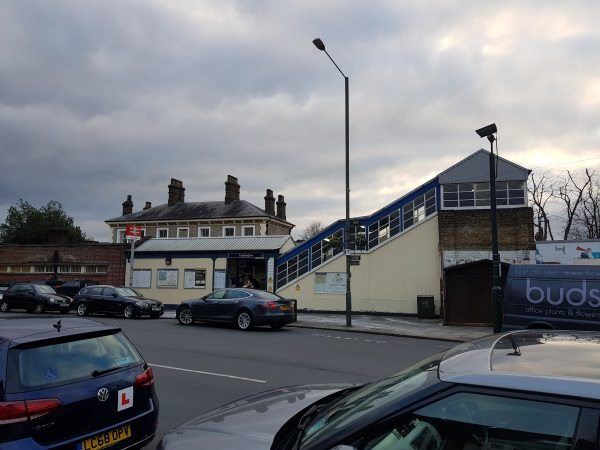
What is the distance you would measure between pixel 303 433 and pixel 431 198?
23.3 meters

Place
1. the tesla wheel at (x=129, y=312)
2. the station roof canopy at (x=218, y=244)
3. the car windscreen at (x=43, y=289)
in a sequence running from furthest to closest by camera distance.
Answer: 1. the station roof canopy at (x=218, y=244)
2. the car windscreen at (x=43, y=289)
3. the tesla wheel at (x=129, y=312)

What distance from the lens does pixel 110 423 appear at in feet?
13.1

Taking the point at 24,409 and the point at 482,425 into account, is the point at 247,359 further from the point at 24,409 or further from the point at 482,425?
the point at 482,425

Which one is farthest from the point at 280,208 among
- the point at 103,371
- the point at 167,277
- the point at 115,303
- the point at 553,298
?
the point at 103,371

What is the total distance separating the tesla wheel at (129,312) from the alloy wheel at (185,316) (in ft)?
12.3

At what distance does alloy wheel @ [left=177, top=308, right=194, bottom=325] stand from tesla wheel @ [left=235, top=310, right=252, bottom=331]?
2.46 metres

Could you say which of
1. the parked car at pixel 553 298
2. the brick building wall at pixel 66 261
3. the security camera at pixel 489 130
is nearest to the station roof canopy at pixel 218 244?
the brick building wall at pixel 66 261

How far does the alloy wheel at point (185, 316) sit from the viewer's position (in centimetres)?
1816

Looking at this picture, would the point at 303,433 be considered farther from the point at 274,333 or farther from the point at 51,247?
the point at 51,247

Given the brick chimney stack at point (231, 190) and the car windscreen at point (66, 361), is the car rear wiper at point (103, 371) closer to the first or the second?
the car windscreen at point (66, 361)

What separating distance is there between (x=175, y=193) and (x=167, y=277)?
923 inches

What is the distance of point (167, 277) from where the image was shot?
29.1 m

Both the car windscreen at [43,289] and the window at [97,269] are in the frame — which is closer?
the car windscreen at [43,289]

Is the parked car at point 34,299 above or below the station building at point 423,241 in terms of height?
below
